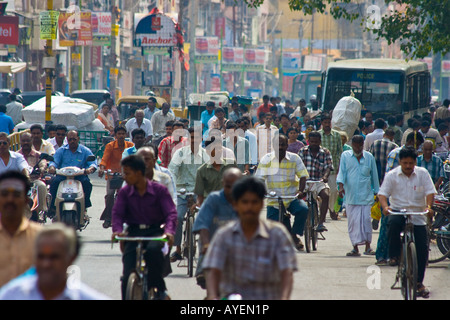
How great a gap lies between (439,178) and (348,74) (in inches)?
551

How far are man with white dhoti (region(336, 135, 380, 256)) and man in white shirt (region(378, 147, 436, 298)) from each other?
3.33 meters

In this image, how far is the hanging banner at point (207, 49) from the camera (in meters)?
71.4

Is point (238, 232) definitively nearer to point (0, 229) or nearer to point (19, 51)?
point (0, 229)

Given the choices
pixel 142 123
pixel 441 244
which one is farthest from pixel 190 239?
pixel 142 123

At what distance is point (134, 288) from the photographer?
7105mm

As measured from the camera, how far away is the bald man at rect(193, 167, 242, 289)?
23.5ft

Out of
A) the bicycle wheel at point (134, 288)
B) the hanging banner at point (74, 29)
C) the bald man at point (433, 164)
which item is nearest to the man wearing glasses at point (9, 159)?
the bicycle wheel at point (134, 288)

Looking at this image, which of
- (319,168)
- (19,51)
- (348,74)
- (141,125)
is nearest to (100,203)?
(141,125)

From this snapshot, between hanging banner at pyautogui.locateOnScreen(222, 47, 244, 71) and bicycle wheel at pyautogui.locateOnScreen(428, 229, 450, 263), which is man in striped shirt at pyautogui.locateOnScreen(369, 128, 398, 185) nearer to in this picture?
bicycle wheel at pyautogui.locateOnScreen(428, 229, 450, 263)

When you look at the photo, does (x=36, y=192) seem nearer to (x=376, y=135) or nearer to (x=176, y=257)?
(x=176, y=257)

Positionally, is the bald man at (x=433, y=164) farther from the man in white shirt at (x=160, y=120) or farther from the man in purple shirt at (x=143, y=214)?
the man in white shirt at (x=160, y=120)

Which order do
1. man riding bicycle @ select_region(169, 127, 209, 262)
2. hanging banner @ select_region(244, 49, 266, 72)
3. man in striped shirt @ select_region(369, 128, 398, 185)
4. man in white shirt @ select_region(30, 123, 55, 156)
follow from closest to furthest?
man riding bicycle @ select_region(169, 127, 209, 262), man in white shirt @ select_region(30, 123, 55, 156), man in striped shirt @ select_region(369, 128, 398, 185), hanging banner @ select_region(244, 49, 266, 72)

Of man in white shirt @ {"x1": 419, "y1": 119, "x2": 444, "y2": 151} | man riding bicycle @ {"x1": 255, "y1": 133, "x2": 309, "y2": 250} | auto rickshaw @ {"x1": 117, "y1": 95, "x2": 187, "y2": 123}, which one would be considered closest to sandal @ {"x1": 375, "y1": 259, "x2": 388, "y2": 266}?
man riding bicycle @ {"x1": 255, "y1": 133, "x2": 309, "y2": 250}

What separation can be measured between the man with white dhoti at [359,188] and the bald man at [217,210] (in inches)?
213
